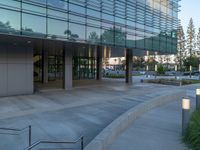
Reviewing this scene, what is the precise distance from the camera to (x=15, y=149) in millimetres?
6785

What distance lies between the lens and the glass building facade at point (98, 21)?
48.1 feet

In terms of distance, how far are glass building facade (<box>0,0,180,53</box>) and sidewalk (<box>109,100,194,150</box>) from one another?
369 inches

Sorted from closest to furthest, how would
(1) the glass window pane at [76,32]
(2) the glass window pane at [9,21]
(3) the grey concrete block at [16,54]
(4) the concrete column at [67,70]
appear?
(2) the glass window pane at [9,21]
(3) the grey concrete block at [16,54]
(1) the glass window pane at [76,32]
(4) the concrete column at [67,70]

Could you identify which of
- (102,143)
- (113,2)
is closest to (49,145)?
(102,143)

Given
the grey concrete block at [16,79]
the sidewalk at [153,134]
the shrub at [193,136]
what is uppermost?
the grey concrete block at [16,79]

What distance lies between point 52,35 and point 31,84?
4.80m

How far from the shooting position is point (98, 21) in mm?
20172

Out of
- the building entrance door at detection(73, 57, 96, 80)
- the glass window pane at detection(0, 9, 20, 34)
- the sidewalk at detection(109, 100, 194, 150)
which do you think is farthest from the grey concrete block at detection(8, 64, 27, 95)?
the building entrance door at detection(73, 57, 96, 80)

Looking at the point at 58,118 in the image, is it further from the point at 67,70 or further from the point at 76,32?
the point at 67,70

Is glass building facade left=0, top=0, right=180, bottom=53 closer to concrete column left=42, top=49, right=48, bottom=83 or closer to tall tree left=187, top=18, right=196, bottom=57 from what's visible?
concrete column left=42, top=49, right=48, bottom=83

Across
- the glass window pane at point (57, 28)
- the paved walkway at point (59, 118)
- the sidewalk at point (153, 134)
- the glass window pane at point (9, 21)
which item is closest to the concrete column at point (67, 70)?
the glass window pane at point (57, 28)

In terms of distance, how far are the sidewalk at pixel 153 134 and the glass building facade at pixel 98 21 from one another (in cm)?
938

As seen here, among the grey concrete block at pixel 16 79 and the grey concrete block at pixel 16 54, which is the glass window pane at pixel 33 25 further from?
the grey concrete block at pixel 16 79

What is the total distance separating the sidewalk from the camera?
7141 millimetres
